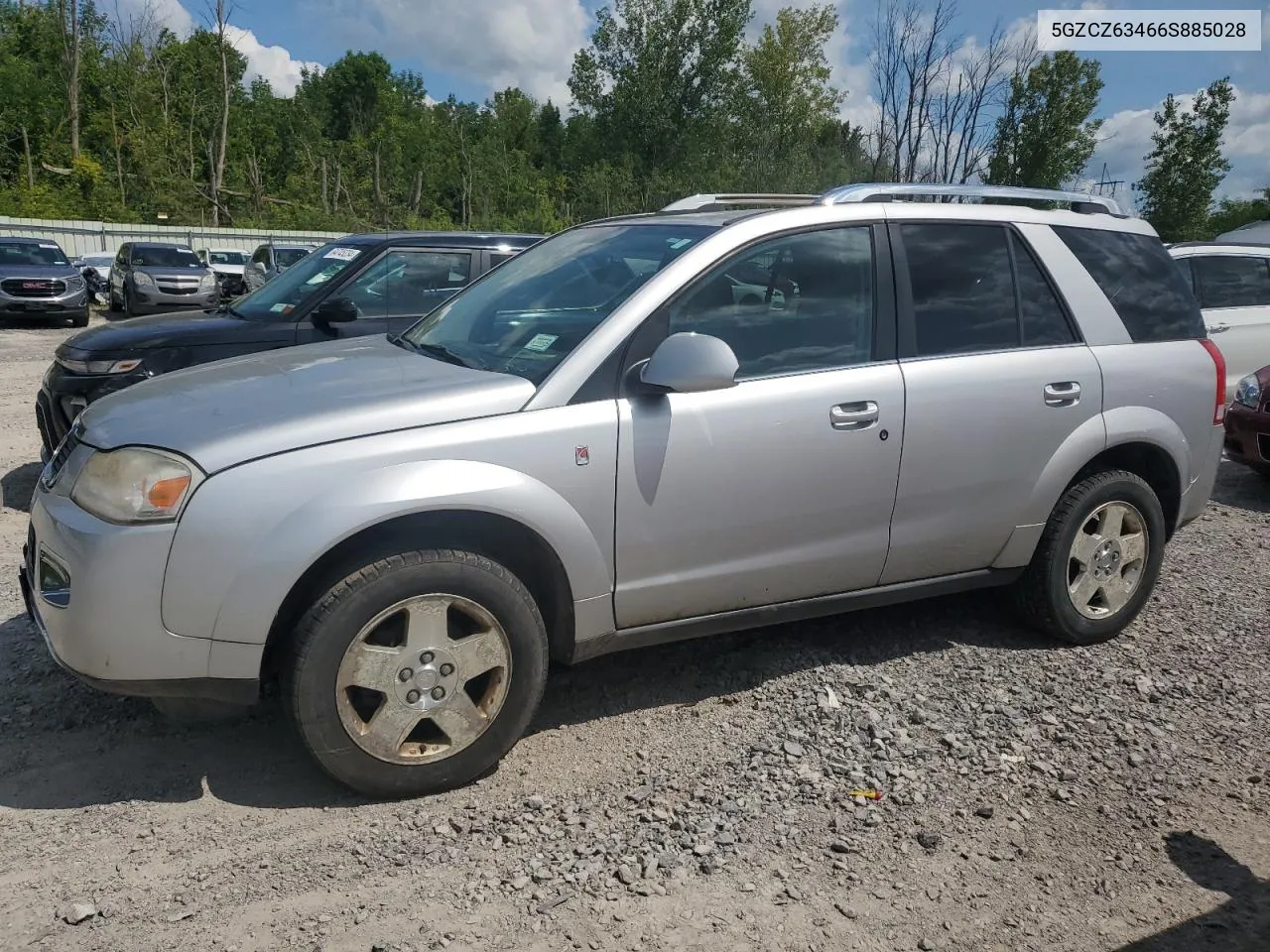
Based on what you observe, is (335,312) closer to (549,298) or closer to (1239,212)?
(549,298)

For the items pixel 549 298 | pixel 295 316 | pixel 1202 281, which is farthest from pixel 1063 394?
pixel 1202 281

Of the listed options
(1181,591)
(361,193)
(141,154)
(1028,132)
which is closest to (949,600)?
(1181,591)

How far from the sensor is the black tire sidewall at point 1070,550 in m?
4.31

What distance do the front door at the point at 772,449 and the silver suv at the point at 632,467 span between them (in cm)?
1

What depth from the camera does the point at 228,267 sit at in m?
28.6

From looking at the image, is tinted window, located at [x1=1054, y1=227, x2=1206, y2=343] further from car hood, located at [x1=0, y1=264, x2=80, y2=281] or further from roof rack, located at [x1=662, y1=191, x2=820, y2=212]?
car hood, located at [x1=0, y1=264, x2=80, y2=281]

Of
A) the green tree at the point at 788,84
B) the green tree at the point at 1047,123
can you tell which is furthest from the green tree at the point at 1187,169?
the green tree at the point at 788,84

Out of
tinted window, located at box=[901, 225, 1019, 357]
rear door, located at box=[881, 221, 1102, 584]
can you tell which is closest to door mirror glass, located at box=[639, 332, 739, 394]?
rear door, located at box=[881, 221, 1102, 584]

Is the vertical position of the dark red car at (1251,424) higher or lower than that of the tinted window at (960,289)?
lower

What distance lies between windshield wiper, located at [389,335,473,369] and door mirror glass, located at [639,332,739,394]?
680 mm

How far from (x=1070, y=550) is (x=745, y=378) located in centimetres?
176

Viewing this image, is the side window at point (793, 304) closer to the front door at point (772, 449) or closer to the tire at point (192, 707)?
the front door at point (772, 449)

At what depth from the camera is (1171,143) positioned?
97.2 ft

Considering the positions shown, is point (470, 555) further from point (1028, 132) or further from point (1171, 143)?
point (1171, 143)
